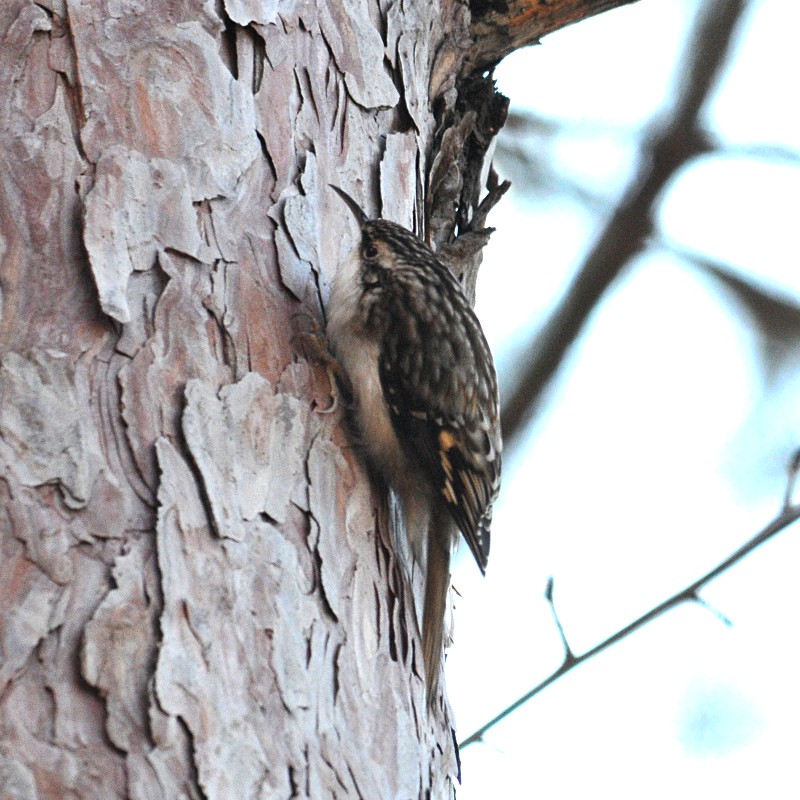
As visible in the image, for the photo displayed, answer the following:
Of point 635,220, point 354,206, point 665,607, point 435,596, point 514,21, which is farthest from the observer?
point 635,220

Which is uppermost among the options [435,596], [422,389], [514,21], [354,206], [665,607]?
[514,21]

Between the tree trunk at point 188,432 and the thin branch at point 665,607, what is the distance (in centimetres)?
45

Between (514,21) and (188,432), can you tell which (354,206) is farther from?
(514,21)

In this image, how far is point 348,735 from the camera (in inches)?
61.4

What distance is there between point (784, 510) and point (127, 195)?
4.55 ft

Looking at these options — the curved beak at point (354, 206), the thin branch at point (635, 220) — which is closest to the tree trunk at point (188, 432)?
the curved beak at point (354, 206)

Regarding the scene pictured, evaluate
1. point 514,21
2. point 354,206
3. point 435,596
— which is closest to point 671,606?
point 435,596

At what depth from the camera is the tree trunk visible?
137 cm

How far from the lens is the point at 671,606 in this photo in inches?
93.0

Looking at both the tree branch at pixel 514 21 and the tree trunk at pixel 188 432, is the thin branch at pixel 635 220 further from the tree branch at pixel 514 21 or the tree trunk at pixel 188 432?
the tree trunk at pixel 188 432

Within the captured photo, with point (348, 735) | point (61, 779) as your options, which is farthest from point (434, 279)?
point (61, 779)

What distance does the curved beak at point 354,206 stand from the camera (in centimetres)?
213

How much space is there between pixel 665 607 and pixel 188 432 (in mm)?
1161

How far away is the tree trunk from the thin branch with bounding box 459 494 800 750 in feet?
1.48
